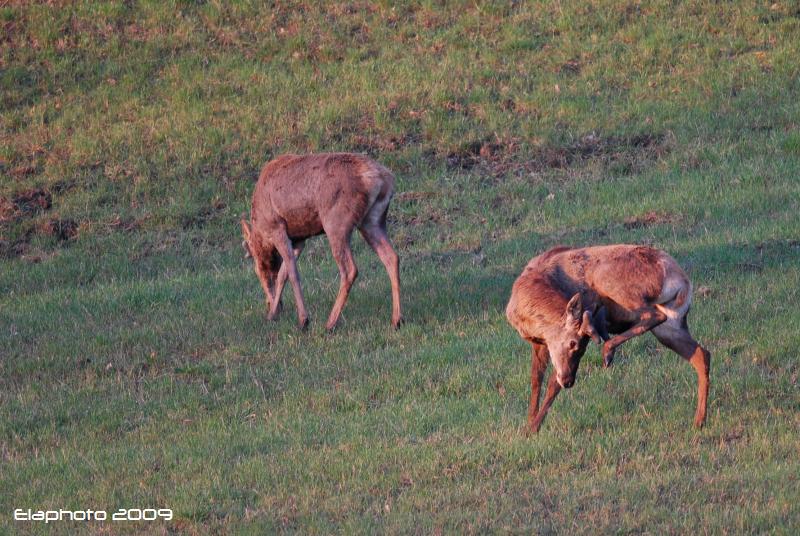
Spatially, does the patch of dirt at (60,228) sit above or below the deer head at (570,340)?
below

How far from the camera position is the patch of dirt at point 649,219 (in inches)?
555

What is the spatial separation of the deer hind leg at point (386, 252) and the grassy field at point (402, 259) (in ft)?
0.81

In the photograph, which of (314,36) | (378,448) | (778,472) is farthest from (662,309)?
(314,36)

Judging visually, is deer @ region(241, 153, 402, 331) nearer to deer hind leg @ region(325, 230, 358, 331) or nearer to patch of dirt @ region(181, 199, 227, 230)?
deer hind leg @ region(325, 230, 358, 331)

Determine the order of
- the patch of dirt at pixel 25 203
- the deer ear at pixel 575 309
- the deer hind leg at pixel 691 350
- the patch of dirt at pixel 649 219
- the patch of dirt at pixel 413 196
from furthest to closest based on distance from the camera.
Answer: the patch of dirt at pixel 25 203 → the patch of dirt at pixel 413 196 → the patch of dirt at pixel 649 219 → the deer hind leg at pixel 691 350 → the deer ear at pixel 575 309

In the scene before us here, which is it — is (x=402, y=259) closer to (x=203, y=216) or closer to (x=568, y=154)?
(x=203, y=216)

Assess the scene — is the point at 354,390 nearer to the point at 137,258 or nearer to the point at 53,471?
the point at 53,471

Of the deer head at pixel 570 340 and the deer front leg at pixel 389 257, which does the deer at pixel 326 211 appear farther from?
the deer head at pixel 570 340

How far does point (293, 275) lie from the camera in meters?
12.2

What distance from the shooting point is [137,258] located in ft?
51.0

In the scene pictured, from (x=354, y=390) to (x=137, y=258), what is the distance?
6.47 meters

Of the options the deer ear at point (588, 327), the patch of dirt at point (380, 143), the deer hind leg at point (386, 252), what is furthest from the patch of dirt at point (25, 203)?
the deer ear at point (588, 327)

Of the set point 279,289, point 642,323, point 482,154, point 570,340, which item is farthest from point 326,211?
point 482,154

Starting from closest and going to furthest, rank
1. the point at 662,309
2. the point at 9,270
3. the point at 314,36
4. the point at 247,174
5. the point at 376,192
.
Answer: the point at 662,309 → the point at 376,192 → the point at 9,270 → the point at 247,174 → the point at 314,36
